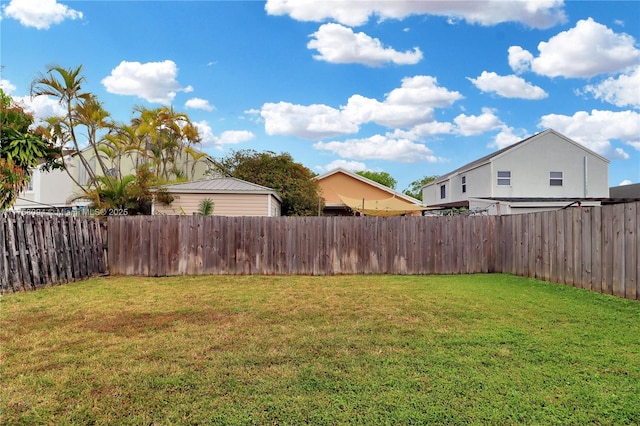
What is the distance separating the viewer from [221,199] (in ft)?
44.0

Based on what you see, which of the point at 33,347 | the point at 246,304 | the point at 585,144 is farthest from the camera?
the point at 585,144

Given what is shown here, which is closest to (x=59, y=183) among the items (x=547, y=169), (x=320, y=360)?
(x=320, y=360)

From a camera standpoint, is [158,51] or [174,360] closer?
[174,360]

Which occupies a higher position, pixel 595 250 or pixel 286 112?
pixel 286 112

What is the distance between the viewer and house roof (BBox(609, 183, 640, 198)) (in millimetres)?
26922

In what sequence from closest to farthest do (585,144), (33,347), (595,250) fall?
1. (33,347)
2. (595,250)
3. (585,144)

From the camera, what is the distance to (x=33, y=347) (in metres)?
4.05

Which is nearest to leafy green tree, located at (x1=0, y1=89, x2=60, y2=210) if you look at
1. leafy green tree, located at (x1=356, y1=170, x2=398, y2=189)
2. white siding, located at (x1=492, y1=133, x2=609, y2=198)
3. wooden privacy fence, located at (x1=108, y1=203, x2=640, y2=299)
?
wooden privacy fence, located at (x1=108, y1=203, x2=640, y2=299)

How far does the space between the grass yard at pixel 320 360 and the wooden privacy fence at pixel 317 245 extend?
10.5 feet

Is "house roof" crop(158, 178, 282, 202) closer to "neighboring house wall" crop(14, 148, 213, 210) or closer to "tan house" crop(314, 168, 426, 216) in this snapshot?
"tan house" crop(314, 168, 426, 216)

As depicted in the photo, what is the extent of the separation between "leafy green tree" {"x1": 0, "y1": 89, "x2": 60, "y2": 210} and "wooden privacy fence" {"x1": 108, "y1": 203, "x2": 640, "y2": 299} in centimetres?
297

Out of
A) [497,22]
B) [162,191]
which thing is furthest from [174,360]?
[497,22]

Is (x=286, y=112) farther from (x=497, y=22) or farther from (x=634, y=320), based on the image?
(x=634, y=320)

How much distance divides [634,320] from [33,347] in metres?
7.33
